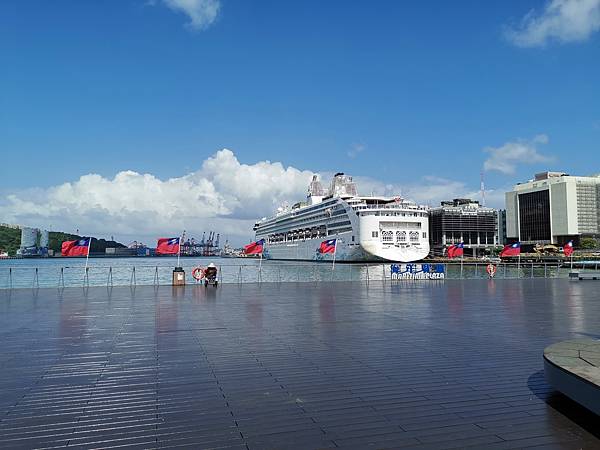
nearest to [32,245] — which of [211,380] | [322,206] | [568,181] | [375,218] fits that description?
[322,206]

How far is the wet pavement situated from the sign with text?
16.7 metres

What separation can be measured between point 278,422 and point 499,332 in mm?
7201

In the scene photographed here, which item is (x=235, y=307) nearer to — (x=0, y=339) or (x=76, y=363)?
(x=0, y=339)

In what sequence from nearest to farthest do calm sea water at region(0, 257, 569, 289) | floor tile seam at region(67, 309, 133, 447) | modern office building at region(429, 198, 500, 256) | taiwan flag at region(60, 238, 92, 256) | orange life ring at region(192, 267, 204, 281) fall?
floor tile seam at region(67, 309, 133, 447), taiwan flag at region(60, 238, 92, 256), orange life ring at region(192, 267, 204, 281), calm sea water at region(0, 257, 569, 289), modern office building at region(429, 198, 500, 256)

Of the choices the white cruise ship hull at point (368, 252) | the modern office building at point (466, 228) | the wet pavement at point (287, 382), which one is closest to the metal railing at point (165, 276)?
the wet pavement at point (287, 382)

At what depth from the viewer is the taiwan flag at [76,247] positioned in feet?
83.0

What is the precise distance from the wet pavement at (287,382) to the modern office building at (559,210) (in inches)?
5502

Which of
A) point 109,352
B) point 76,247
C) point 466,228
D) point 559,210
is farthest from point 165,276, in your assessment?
point 466,228

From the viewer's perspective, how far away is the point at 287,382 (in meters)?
6.39

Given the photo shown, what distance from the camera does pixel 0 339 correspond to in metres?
9.74

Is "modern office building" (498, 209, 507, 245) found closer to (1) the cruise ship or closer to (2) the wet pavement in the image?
(1) the cruise ship

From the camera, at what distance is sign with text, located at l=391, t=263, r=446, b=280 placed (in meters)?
30.2

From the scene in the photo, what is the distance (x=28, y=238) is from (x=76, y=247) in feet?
518

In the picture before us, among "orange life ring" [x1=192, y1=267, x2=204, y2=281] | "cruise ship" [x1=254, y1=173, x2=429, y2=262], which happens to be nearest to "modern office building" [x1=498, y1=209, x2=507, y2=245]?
"cruise ship" [x1=254, y1=173, x2=429, y2=262]
